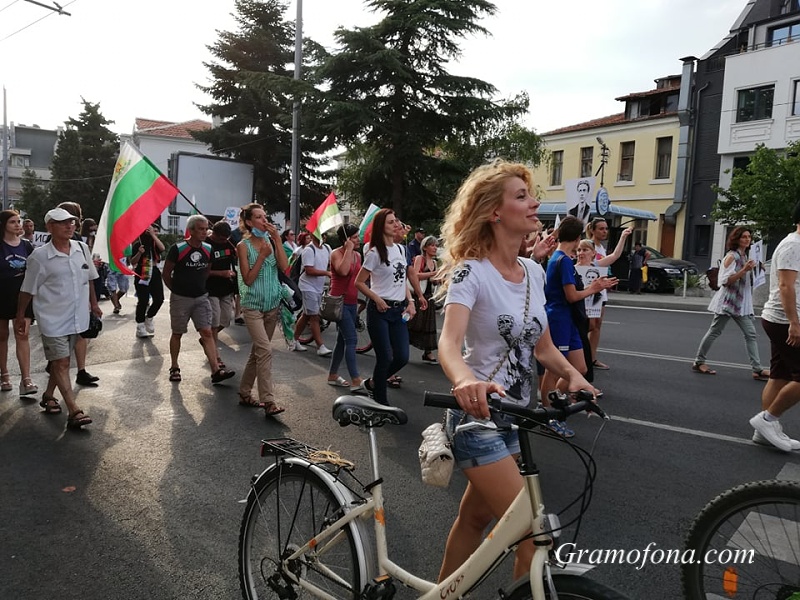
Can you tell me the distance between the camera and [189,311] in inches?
278

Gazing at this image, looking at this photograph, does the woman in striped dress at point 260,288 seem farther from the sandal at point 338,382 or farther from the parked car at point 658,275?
the parked car at point 658,275

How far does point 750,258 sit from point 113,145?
49.4m

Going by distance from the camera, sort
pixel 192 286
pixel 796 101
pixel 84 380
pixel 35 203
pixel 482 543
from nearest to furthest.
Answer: pixel 482 543 → pixel 84 380 → pixel 192 286 → pixel 796 101 → pixel 35 203

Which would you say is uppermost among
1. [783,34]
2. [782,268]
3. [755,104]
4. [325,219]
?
[783,34]

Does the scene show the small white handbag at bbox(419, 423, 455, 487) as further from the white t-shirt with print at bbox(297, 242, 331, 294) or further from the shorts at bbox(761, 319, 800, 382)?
the white t-shirt with print at bbox(297, 242, 331, 294)

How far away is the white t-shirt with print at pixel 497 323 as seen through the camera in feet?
7.63

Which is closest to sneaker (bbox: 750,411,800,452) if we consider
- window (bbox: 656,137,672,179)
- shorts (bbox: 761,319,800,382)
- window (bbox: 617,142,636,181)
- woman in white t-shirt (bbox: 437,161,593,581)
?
shorts (bbox: 761,319,800,382)

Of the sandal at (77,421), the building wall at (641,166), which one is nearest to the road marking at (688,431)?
the sandal at (77,421)

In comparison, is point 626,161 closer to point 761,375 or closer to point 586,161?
point 586,161

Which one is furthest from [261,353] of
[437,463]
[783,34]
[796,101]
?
[783,34]

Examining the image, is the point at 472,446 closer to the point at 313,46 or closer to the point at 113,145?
the point at 313,46

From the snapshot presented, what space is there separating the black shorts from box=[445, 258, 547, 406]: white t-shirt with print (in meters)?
5.77

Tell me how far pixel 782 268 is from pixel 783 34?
101ft

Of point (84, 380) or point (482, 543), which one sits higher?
point (482, 543)
